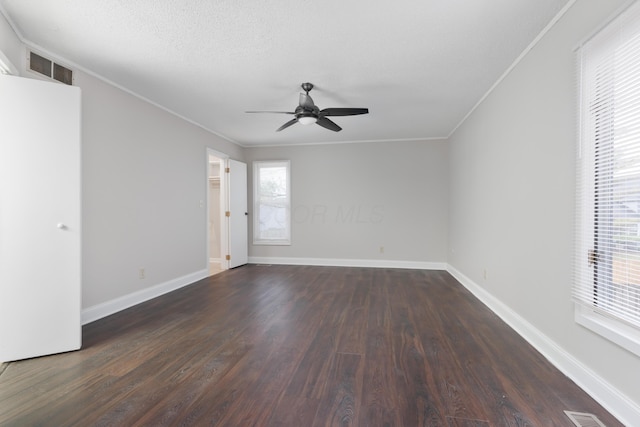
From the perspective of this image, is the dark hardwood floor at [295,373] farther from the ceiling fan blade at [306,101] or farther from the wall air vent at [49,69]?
the wall air vent at [49,69]

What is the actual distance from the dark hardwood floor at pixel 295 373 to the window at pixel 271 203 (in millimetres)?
2998

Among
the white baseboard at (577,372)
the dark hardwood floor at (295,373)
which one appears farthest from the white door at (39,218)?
the white baseboard at (577,372)

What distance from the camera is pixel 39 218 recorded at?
217 centimetres

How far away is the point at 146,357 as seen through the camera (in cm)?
217

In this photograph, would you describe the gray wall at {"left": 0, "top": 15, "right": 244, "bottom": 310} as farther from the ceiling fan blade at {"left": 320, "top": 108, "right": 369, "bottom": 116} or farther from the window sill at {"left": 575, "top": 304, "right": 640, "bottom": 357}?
the window sill at {"left": 575, "top": 304, "right": 640, "bottom": 357}

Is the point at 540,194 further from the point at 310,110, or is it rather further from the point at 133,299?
the point at 133,299

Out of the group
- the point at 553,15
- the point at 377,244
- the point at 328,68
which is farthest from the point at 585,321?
the point at 377,244

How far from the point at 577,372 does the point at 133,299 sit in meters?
4.16

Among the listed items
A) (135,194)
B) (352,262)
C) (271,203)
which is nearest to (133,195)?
(135,194)

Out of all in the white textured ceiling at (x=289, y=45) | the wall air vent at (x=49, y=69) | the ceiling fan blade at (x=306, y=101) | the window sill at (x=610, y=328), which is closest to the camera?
the window sill at (x=610, y=328)

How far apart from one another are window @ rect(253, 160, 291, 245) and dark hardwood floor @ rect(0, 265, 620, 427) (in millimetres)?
2998

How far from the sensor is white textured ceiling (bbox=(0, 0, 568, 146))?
2.01 metres

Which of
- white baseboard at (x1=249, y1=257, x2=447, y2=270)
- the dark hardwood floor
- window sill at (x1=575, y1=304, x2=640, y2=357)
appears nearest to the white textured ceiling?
window sill at (x1=575, y1=304, x2=640, y2=357)

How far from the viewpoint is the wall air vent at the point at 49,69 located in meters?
2.49
